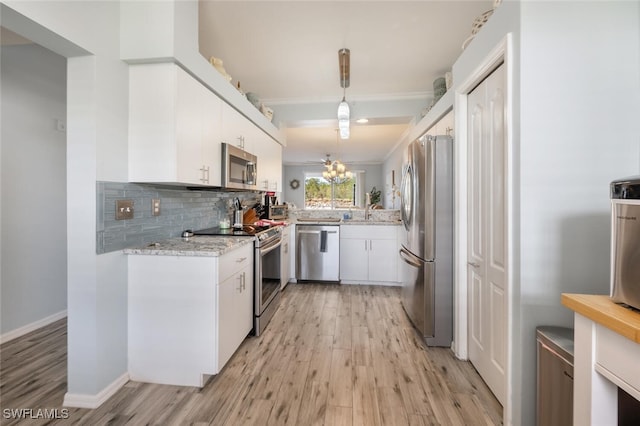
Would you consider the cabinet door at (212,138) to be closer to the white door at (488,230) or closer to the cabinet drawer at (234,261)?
the cabinet drawer at (234,261)

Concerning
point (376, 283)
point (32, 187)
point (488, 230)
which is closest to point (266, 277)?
point (376, 283)

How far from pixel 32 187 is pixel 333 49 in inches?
121

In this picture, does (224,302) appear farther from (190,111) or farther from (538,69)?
(538,69)

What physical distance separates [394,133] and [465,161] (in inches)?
148

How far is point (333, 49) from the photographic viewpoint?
252 centimetres

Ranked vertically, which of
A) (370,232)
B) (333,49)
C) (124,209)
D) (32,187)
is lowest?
(370,232)

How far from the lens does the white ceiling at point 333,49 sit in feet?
6.66

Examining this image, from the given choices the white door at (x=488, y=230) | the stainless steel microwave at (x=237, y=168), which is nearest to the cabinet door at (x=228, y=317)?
the stainless steel microwave at (x=237, y=168)

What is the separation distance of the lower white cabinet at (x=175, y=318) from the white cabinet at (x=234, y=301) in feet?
0.05

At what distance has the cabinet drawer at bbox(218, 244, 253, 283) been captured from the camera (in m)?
1.74

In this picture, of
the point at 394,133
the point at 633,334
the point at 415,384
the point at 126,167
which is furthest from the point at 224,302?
the point at 394,133

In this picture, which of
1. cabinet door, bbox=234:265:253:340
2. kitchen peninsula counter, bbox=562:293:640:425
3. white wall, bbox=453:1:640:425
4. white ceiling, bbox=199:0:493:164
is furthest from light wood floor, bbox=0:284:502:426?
white ceiling, bbox=199:0:493:164

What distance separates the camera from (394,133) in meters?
5.51

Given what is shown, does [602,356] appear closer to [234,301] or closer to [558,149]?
[558,149]
